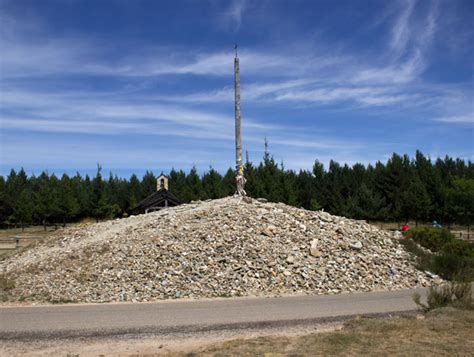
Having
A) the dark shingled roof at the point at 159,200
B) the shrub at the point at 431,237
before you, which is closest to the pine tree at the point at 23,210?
the dark shingled roof at the point at 159,200

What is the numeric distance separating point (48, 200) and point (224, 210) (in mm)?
50946

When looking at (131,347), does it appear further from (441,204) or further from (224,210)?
(441,204)

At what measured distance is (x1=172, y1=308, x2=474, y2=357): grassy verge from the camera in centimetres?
794

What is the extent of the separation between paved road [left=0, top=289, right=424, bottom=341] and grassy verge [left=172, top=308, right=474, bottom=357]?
199 centimetres

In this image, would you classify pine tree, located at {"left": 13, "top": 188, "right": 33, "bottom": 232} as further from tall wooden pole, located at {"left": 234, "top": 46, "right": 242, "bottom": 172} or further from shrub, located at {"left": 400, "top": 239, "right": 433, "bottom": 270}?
shrub, located at {"left": 400, "top": 239, "right": 433, "bottom": 270}

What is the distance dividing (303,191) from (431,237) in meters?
53.3

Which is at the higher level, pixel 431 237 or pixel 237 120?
pixel 237 120

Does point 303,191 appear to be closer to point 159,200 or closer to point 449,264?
point 159,200

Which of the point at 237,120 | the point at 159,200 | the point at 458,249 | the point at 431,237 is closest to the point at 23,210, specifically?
the point at 159,200

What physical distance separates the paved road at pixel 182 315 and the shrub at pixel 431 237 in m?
9.78

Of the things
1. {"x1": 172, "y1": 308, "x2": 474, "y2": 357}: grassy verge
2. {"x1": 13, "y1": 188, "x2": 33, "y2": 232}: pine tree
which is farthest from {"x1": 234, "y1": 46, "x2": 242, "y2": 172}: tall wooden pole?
{"x1": 13, "y1": 188, "x2": 33, "y2": 232}: pine tree

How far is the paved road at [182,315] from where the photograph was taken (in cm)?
1060

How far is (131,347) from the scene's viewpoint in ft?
29.9

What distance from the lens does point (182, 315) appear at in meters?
12.3
